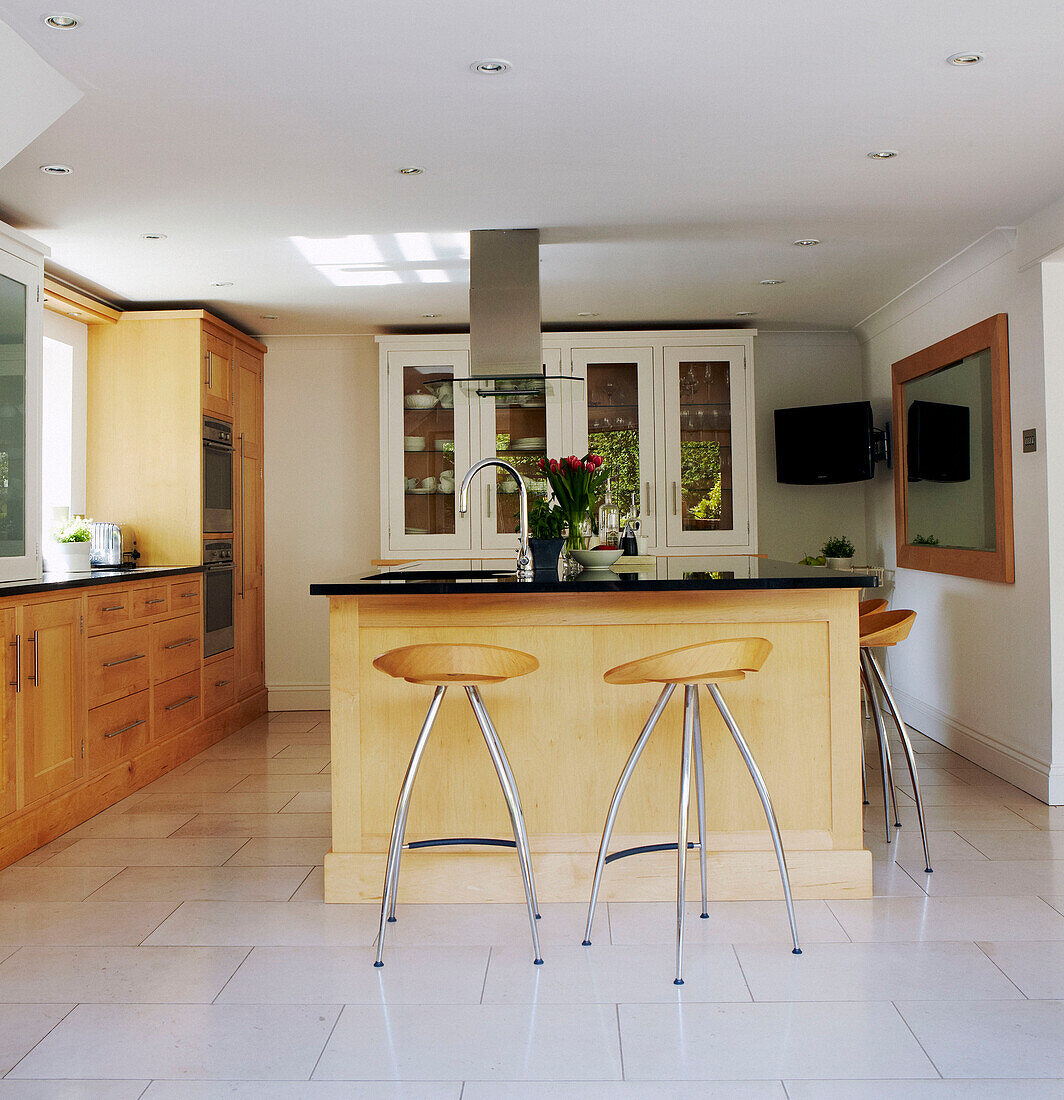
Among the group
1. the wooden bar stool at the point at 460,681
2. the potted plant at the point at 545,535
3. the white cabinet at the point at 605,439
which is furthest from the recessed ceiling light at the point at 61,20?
the white cabinet at the point at 605,439

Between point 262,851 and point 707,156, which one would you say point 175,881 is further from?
point 707,156

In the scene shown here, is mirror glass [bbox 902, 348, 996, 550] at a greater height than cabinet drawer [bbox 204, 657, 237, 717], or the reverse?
mirror glass [bbox 902, 348, 996, 550]

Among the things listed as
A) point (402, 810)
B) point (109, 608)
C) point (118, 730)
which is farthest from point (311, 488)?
point (402, 810)

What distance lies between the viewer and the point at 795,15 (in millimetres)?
2525

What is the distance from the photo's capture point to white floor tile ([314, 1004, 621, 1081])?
6.82ft

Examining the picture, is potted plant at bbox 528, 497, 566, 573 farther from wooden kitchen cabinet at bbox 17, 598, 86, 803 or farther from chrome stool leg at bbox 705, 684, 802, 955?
wooden kitchen cabinet at bbox 17, 598, 86, 803

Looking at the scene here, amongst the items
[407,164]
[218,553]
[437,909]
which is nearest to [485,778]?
[437,909]

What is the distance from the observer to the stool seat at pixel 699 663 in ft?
8.46

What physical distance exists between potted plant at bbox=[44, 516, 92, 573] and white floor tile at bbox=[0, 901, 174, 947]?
71.6 inches

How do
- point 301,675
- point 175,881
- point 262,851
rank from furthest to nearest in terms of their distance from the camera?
point 301,675 < point 262,851 < point 175,881

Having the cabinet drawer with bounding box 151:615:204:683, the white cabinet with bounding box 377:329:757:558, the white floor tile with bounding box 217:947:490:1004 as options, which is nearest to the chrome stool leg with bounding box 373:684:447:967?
the white floor tile with bounding box 217:947:490:1004

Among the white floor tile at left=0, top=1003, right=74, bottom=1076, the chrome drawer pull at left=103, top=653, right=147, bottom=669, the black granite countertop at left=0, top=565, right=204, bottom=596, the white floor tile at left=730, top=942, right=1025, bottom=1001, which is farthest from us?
the chrome drawer pull at left=103, top=653, right=147, bottom=669

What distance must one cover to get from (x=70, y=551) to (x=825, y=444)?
411 cm

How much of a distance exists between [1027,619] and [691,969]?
250 cm
